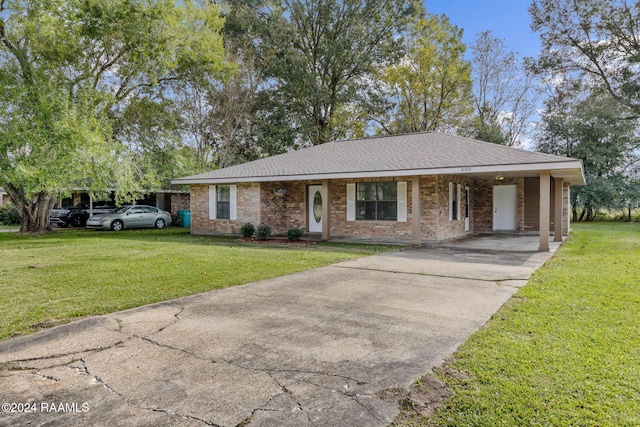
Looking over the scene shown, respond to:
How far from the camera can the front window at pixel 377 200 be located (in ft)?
44.0

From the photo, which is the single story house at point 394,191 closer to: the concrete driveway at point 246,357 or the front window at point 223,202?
the front window at point 223,202

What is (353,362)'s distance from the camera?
11.2 ft

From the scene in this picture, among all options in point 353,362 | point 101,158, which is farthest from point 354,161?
point 353,362

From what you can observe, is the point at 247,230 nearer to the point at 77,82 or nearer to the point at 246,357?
the point at 77,82

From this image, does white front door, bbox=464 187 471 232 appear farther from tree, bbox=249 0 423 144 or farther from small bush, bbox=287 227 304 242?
tree, bbox=249 0 423 144

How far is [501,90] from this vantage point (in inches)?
1166

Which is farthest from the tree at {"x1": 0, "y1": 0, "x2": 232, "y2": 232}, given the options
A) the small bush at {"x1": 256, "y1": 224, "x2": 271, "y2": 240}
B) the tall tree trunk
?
the small bush at {"x1": 256, "y1": 224, "x2": 271, "y2": 240}

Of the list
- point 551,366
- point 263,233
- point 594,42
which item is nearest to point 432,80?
point 594,42

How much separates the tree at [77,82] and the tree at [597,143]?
24.4 metres

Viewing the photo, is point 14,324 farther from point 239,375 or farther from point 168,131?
point 168,131

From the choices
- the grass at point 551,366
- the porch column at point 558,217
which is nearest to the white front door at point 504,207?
the porch column at point 558,217

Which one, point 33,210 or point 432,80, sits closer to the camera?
point 33,210

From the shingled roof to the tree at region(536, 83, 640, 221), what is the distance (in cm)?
1373

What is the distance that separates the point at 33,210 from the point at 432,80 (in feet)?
81.3
